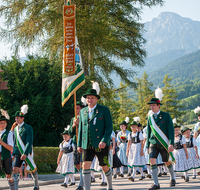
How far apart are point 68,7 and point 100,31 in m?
10.9

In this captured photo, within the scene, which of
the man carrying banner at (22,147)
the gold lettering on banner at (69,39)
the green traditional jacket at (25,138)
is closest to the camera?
the man carrying banner at (22,147)

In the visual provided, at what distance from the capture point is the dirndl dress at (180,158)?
9.73 metres

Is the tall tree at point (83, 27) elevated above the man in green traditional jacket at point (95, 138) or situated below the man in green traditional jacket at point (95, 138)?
above

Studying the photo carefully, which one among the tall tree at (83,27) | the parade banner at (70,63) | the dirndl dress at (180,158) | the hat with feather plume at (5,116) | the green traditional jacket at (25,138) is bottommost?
the dirndl dress at (180,158)

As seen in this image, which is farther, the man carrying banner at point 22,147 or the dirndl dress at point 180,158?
the dirndl dress at point 180,158

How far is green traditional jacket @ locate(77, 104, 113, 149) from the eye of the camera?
604 cm

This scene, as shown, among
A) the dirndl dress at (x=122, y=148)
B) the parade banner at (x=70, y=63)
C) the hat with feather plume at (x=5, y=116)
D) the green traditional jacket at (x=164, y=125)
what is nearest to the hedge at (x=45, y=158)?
the dirndl dress at (x=122, y=148)

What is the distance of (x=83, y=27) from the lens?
19.2 metres

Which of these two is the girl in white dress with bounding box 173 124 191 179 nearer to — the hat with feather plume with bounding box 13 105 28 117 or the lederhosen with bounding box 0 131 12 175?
the hat with feather plume with bounding box 13 105 28 117

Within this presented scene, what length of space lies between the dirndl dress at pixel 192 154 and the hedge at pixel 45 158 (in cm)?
653

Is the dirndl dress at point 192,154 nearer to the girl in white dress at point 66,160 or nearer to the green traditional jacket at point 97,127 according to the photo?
the girl in white dress at point 66,160

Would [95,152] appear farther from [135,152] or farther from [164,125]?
[135,152]

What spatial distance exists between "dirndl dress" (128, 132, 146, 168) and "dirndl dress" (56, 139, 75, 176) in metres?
2.22

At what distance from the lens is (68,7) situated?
8.52m
